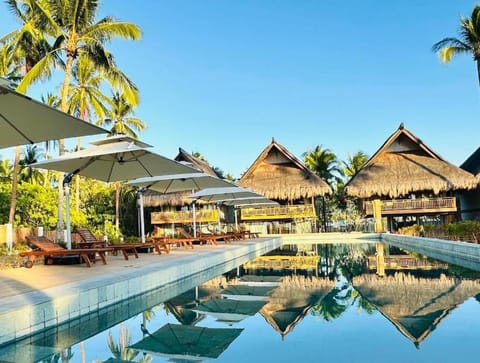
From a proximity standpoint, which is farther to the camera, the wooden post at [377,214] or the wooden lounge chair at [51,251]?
the wooden post at [377,214]

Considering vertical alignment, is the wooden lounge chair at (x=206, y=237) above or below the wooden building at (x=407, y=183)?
below

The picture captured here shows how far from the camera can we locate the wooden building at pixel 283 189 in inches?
993

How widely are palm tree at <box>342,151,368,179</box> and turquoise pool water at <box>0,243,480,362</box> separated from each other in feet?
92.1

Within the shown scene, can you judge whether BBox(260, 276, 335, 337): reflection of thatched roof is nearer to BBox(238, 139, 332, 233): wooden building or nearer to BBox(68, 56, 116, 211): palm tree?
BBox(68, 56, 116, 211): palm tree

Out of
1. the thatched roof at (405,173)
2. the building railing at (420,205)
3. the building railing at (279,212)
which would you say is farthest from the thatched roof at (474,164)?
the building railing at (279,212)

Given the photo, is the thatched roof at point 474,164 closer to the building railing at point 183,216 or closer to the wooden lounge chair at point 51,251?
the building railing at point 183,216

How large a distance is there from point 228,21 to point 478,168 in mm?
15730

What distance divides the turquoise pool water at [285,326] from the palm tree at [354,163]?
2808 cm

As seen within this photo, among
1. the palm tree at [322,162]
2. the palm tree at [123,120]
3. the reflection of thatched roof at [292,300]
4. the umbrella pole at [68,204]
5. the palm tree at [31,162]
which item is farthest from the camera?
the palm tree at [322,162]

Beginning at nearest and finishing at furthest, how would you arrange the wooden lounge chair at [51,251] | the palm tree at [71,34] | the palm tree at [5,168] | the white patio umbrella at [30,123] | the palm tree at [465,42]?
the white patio umbrella at [30,123]
the wooden lounge chair at [51,251]
the palm tree at [71,34]
the palm tree at [465,42]
the palm tree at [5,168]

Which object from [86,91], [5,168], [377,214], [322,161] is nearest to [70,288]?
[86,91]

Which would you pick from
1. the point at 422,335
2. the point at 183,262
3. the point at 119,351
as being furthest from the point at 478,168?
the point at 119,351

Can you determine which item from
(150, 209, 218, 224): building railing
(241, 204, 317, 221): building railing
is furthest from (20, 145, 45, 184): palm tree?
(241, 204, 317, 221): building railing

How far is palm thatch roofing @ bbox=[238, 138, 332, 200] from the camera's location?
2544 cm
